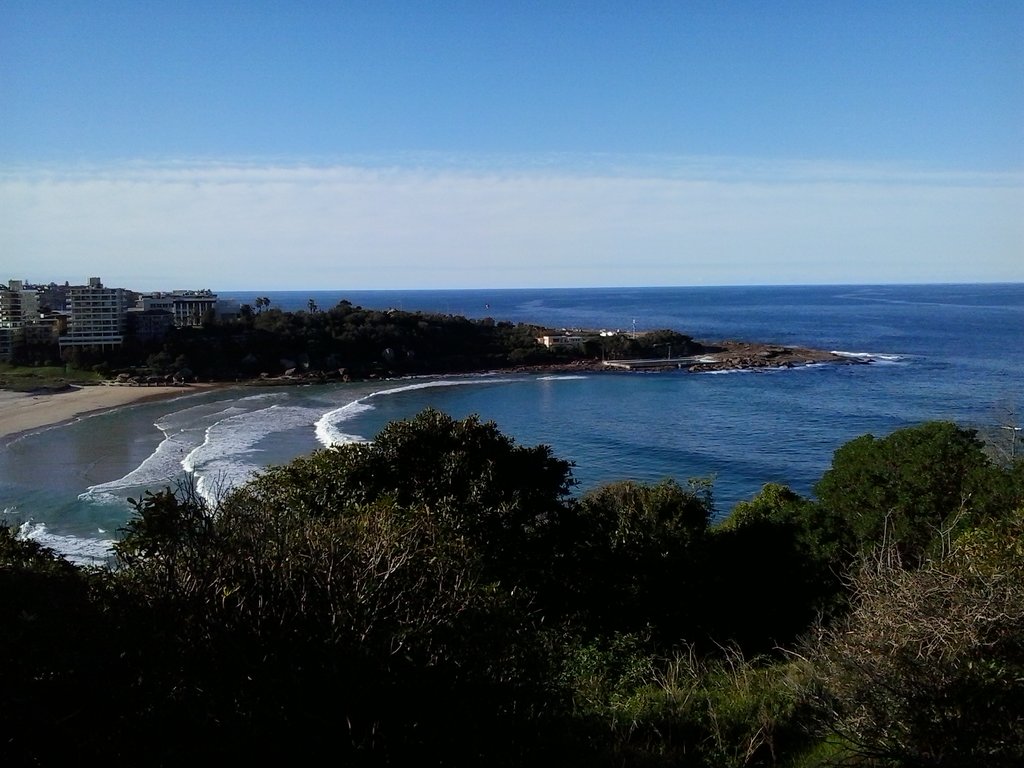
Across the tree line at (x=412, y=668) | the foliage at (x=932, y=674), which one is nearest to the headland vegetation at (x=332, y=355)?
the tree line at (x=412, y=668)

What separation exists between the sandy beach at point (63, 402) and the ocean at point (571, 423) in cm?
150

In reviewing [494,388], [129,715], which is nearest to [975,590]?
[129,715]

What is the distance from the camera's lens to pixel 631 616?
1077 centimetres

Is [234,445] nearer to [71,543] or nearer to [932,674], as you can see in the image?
[71,543]

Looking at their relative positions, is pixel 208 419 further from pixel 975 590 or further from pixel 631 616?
pixel 975 590

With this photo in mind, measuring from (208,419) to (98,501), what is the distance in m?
14.5

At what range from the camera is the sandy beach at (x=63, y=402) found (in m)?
35.2

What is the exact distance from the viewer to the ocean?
23156 mm

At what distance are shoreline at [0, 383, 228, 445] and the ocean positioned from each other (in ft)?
4.09

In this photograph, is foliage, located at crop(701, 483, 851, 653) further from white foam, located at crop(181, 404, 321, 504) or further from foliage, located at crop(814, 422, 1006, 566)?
white foam, located at crop(181, 404, 321, 504)

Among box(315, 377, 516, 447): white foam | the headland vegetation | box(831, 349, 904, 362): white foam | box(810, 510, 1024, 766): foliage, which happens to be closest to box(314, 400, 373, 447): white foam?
box(315, 377, 516, 447): white foam

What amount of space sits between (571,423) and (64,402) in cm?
2455

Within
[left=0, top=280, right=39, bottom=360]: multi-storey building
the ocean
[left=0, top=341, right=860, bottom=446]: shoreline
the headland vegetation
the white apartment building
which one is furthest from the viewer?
the white apartment building

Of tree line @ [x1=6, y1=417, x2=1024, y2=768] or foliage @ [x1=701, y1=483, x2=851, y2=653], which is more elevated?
tree line @ [x1=6, y1=417, x2=1024, y2=768]
